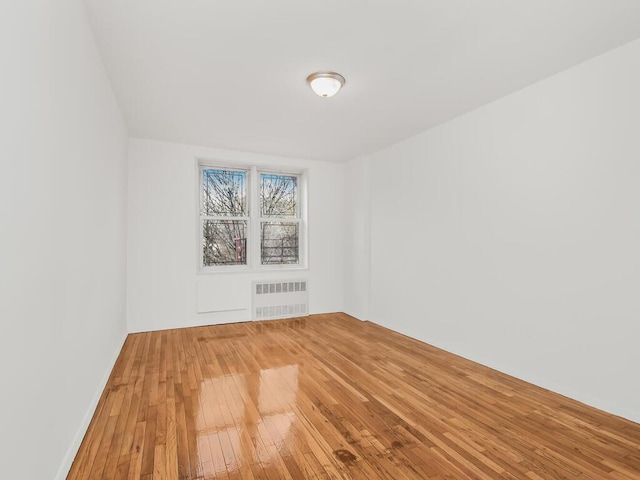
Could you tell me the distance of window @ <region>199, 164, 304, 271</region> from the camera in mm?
5328

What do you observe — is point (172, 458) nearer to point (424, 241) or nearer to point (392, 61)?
point (392, 61)

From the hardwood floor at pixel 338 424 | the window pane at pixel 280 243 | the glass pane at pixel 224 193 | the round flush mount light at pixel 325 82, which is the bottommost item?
the hardwood floor at pixel 338 424

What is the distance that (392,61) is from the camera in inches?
105

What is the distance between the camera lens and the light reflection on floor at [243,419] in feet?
6.31

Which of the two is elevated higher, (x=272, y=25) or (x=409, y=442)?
(x=272, y=25)

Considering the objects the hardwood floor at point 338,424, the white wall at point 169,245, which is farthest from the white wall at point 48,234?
the white wall at point 169,245

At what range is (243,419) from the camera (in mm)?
2357

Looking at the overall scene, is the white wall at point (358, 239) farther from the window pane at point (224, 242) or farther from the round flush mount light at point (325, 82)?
the round flush mount light at point (325, 82)

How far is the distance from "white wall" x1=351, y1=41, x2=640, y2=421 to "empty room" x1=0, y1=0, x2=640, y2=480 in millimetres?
17

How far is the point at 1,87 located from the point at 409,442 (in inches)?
103

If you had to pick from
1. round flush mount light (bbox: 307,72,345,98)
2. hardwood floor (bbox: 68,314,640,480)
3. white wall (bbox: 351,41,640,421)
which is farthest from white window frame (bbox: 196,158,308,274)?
round flush mount light (bbox: 307,72,345,98)

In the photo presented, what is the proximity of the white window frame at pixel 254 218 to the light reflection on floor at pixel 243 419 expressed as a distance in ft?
8.16

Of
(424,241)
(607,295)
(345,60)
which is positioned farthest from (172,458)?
(424,241)

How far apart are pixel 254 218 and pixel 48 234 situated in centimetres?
396
